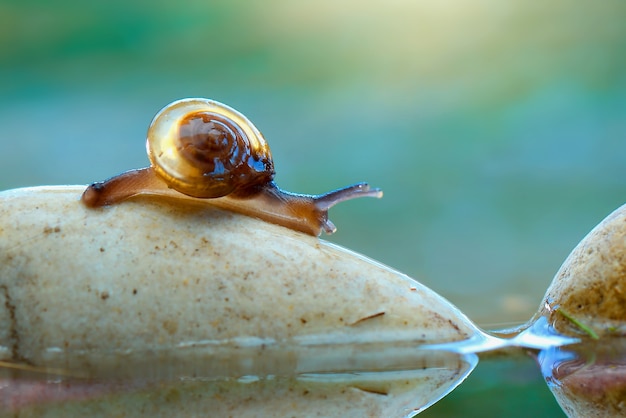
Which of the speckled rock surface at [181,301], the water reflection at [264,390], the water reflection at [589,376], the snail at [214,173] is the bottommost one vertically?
the water reflection at [589,376]

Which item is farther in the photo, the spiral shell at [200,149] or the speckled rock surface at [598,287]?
the speckled rock surface at [598,287]

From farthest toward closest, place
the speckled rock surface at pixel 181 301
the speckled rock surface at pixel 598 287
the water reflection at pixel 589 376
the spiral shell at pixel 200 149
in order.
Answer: the speckled rock surface at pixel 598 287, the spiral shell at pixel 200 149, the speckled rock surface at pixel 181 301, the water reflection at pixel 589 376

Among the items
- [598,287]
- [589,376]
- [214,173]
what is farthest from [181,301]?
[598,287]

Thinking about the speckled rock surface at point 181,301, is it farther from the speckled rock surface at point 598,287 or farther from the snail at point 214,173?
the speckled rock surface at point 598,287

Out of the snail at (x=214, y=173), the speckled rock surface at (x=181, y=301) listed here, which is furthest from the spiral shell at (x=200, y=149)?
the speckled rock surface at (x=181, y=301)

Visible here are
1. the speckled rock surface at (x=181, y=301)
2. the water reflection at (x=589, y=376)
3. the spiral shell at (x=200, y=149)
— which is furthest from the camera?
the spiral shell at (x=200, y=149)

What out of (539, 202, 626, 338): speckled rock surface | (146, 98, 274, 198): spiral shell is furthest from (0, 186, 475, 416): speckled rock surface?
(539, 202, 626, 338): speckled rock surface

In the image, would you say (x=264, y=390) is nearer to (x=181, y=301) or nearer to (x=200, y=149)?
(x=181, y=301)

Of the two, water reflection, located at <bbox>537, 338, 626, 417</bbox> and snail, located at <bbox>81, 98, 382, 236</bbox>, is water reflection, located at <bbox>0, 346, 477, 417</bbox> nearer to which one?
water reflection, located at <bbox>537, 338, 626, 417</bbox>
